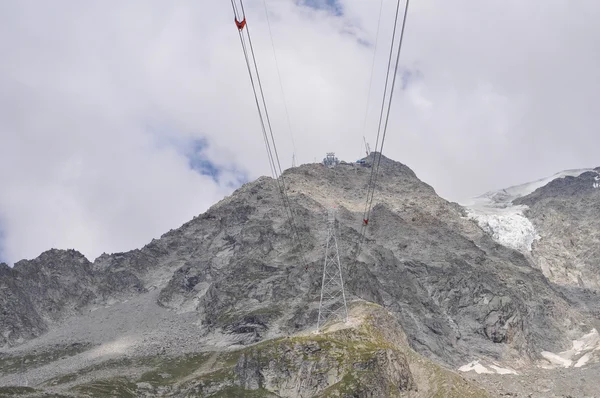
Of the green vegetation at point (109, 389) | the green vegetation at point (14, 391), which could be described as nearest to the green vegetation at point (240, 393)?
the green vegetation at point (109, 389)

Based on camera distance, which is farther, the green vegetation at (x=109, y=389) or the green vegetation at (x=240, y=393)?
the green vegetation at (x=109, y=389)

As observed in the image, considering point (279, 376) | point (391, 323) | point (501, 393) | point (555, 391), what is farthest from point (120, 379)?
point (555, 391)

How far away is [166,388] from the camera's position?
18050cm

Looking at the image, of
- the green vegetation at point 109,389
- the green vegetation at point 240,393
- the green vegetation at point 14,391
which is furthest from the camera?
the green vegetation at point 109,389

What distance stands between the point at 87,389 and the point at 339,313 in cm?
7986

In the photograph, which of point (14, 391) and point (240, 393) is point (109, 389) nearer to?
point (14, 391)

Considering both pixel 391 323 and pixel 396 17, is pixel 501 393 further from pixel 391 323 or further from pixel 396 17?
pixel 396 17

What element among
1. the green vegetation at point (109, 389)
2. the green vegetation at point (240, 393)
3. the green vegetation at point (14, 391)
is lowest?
the green vegetation at point (240, 393)

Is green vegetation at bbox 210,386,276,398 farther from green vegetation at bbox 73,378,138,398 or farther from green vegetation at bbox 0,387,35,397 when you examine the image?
green vegetation at bbox 0,387,35,397

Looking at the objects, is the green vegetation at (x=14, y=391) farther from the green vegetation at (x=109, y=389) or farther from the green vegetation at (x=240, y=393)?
the green vegetation at (x=240, y=393)

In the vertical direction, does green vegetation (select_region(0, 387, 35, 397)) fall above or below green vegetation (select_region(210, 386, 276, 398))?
above

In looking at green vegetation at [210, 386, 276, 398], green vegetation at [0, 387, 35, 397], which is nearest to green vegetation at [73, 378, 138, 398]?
green vegetation at [0, 387, 35, 397]

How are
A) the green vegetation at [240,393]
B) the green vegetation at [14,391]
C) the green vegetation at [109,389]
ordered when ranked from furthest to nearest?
the green vegetation at [109,389]
the green vegetation at [14,391]
the green vegetation at [240,393]

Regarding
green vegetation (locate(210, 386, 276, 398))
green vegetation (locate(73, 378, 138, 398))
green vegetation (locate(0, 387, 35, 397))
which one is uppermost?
green vegetation (locate(0, 387, 35, 397))
